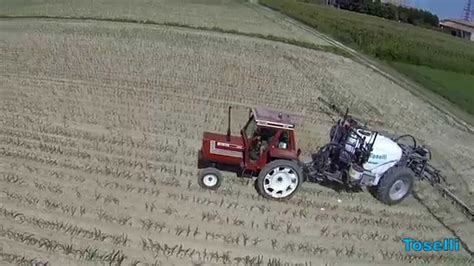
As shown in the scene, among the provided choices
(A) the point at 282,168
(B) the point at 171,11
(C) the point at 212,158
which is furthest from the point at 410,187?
(B) the point at 171,11

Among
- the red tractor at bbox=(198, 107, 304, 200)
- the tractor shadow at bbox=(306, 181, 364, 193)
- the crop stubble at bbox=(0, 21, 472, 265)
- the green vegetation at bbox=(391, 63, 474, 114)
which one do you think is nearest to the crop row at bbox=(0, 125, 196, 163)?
the crop stubble at bbox=(0, 21, 472, 265)

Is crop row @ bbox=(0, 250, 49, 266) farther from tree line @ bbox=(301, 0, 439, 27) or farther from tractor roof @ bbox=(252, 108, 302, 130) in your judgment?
tree line @ bbox=(301, 0, 439, 27)

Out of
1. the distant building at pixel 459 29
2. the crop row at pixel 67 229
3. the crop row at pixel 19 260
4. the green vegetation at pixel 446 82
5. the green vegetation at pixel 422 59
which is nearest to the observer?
the crop row at pixel 19 260

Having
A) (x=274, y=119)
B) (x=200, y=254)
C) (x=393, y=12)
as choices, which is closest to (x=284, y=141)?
(x=274, y=119)

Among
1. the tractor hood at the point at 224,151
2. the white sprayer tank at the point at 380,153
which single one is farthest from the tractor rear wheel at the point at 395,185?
the tractor hood at the point at 224,151

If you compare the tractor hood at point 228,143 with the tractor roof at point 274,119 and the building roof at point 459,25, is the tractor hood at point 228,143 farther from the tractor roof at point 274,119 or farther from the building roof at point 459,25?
the building roof at point 459,25

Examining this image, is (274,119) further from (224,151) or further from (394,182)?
(394,182)
